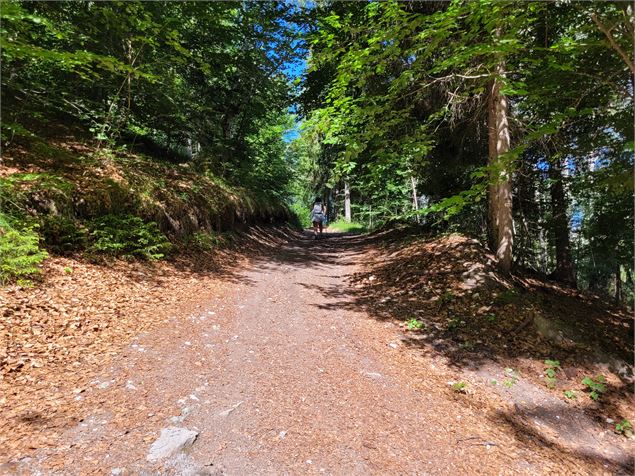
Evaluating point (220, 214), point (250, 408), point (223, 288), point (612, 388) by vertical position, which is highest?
point (220, 214)

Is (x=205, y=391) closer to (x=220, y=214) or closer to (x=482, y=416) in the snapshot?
(x=482, y=416)

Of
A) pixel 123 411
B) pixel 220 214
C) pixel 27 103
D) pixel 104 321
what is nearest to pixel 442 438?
pixel 123 411

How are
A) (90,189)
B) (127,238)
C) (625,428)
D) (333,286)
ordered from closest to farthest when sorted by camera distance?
1. (625,428)
2. (90,189)
3. (127,238)
4. (333,286)

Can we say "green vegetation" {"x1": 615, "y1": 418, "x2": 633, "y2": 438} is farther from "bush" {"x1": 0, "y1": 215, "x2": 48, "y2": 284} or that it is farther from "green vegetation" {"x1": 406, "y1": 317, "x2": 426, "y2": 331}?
"bush" {"x1": 0, "y1": 215, "x2": 48, "y2": 284}

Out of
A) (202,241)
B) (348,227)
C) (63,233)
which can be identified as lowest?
(202,241)

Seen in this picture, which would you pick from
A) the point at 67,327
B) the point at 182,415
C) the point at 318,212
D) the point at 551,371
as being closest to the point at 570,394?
the point at 551,371

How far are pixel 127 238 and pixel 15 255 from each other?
7.80 feet

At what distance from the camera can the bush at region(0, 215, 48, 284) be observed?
4484 millimetres

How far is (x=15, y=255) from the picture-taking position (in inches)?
182

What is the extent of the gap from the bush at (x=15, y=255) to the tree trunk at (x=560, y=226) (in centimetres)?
1132

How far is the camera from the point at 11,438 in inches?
106

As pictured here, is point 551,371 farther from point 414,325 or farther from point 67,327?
point 67,327

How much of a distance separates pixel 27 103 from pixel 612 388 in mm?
13040

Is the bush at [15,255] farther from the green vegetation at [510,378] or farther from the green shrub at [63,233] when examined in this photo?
the green vegetation at [510,378]
